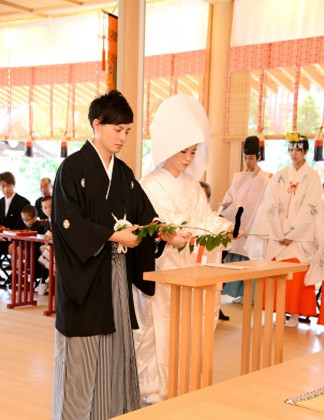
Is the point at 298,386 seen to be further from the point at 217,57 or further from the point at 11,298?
the point at 217,57

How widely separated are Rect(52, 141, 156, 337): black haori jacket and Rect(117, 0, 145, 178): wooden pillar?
3173 millimetres

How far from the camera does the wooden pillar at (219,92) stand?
741 centimetres

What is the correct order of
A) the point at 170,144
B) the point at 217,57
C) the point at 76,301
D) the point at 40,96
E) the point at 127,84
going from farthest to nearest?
the point at 40,96 → the point at 217,57 → the point at 127,84 → the point at 170,144 → the point at 76,301

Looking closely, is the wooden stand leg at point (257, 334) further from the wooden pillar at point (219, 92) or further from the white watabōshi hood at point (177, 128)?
the wooden pillar at point (219, 92)

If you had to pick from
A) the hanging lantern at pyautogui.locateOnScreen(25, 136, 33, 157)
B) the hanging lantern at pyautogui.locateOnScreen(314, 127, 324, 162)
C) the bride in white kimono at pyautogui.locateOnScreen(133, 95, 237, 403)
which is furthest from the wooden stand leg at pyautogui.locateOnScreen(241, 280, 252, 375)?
the hanging lantern at pyautogui.locateOnScreen(25, 136, 33, 157)

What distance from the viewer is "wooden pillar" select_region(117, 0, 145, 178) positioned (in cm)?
610

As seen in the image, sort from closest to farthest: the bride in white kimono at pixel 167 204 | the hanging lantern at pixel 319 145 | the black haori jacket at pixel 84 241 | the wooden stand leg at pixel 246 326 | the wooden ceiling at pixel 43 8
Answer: the black haori jacket at pixel 84 241 < the bride in white kimono at pixel 167 204 < the wooden stand leg at pixel 246 326 < the hanging lantern at pixel 319 145 < the wooden ceiling at pixel 43 8

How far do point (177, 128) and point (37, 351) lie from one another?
79.4 inches

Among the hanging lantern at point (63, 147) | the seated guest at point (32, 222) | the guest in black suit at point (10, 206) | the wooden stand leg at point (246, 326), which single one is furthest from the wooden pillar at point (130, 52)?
the wooden stand leg at point (246, 326)

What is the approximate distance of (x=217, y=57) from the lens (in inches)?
294

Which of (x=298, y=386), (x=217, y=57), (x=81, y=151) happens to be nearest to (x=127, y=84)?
(x=217, y=57)

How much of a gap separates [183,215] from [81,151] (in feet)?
2.56

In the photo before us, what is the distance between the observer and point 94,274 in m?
3.01

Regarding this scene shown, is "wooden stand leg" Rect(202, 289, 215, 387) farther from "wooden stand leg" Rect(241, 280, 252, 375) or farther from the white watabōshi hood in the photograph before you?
the white watabōshi hood
